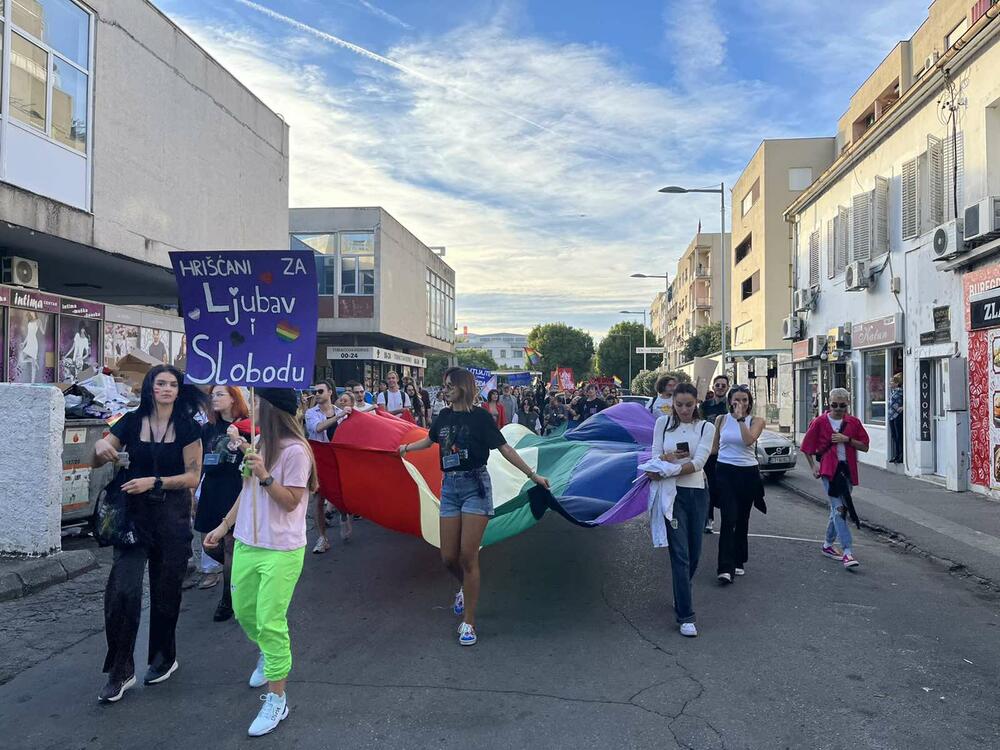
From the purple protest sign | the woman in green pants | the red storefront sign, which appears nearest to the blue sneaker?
the woman in green pants

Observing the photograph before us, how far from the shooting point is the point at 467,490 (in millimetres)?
5266

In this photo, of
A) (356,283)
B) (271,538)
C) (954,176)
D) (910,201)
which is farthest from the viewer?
(356,283)

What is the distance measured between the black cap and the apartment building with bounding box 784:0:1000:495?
11304mm

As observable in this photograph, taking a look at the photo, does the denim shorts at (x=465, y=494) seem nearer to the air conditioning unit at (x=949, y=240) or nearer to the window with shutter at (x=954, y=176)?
the air conditioning unit at (x=949, y=240)

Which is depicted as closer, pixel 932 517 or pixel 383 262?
pixel 932 517

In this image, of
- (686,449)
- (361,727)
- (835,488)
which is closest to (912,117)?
(835,488)

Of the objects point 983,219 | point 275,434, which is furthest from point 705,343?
point 275,434

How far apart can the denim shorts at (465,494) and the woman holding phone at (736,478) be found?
98.1 inches

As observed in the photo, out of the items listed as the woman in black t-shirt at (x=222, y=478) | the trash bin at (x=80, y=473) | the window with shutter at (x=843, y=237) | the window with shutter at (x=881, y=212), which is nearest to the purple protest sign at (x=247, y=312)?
the woman in black t-shirt at (x=222, y=478)

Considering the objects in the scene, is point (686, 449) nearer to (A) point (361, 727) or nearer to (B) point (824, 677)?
(B) point (824, 677)

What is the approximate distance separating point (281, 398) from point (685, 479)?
10.2ft

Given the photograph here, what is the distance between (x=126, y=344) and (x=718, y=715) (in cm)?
1660

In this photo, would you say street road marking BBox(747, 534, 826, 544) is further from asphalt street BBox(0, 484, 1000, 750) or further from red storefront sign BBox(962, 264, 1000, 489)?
red storefront sign BBox(962, 264, 1000, 489)

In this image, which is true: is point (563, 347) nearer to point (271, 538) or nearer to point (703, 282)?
point (703, 282)
